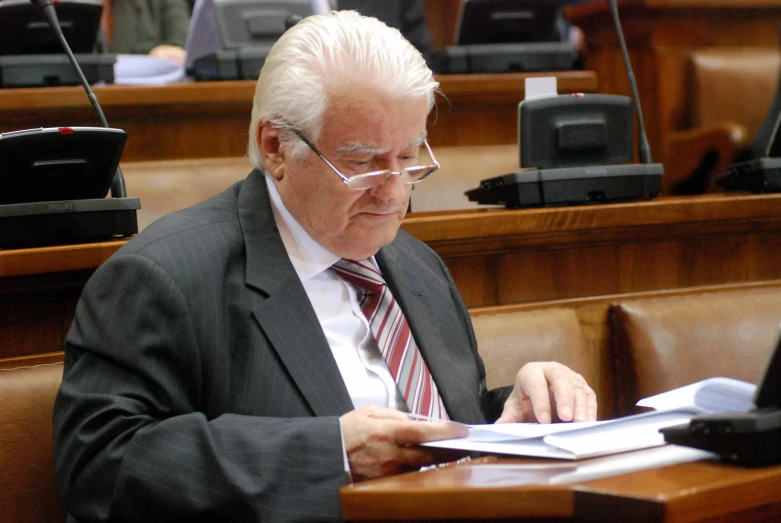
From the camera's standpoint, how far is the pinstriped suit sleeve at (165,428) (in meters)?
1.01

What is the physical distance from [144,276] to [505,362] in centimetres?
66

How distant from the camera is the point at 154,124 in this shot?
240cm

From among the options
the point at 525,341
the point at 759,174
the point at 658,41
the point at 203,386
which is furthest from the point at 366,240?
the point at 658,41

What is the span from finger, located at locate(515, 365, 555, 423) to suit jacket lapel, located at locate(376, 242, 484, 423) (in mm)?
100

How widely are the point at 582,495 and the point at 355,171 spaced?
2.12 ft

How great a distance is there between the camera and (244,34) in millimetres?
2572

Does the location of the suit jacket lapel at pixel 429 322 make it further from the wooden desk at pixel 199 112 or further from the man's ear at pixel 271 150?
the wooden desk at pixel 199 112

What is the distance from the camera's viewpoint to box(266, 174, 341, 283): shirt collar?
128cm

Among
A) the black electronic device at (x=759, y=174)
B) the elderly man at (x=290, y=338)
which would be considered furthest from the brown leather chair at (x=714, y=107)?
the elderly man at (x=290, y=338)

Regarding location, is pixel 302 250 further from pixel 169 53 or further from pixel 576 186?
pixel 169 53

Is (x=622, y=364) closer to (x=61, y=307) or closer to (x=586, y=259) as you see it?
(x=586, y=259)

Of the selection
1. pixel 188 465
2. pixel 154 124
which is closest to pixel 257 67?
pixel 154 124

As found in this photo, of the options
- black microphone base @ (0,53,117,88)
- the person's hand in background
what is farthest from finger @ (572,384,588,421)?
the person's hand in background

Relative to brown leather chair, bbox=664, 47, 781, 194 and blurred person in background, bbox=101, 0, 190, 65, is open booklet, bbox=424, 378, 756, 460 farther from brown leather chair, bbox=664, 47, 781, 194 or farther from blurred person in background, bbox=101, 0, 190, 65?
blurred person in background, bbox=101, 0, 190, 65
